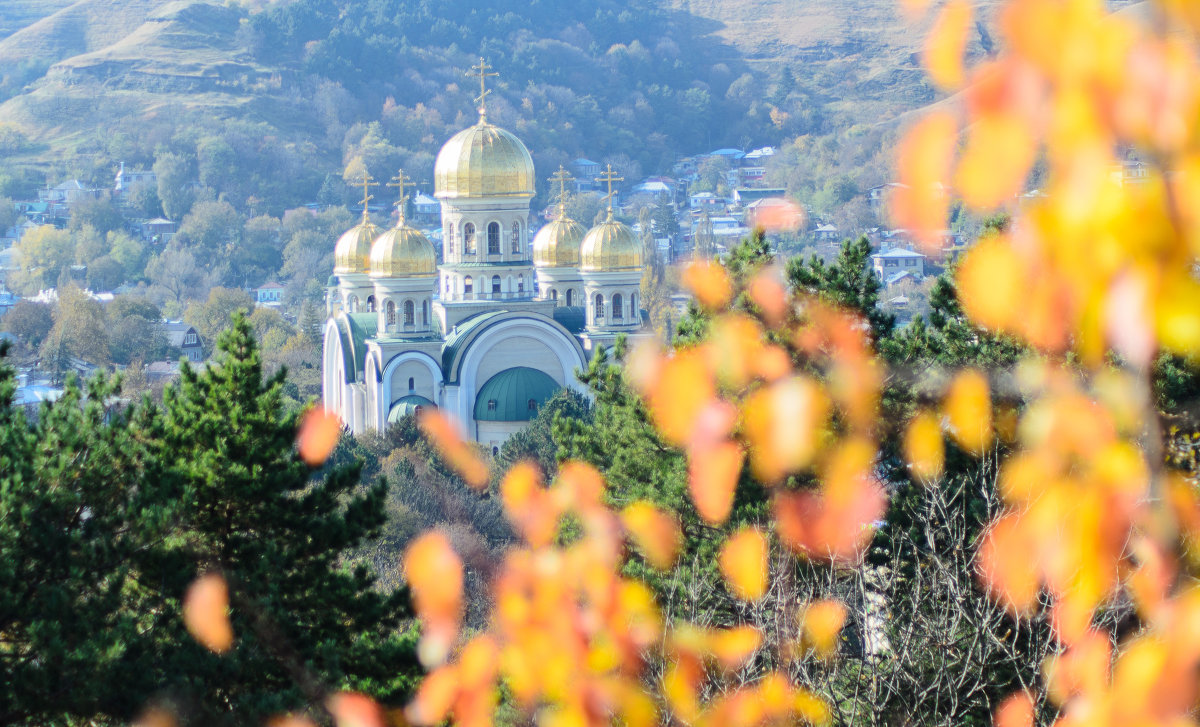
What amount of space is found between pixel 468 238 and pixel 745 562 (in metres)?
16.7

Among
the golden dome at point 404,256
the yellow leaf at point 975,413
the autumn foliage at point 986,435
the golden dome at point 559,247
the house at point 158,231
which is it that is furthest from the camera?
the house at point 158,231

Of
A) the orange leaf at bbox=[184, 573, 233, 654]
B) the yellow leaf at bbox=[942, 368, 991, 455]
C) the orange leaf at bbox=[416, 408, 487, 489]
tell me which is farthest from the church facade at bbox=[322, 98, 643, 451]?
the orange leaf at bbox=[184, 573, 233, 654]

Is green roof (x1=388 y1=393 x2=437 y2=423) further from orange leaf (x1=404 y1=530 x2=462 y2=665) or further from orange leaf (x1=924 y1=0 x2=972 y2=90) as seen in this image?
orange leaf (x1=924 y1=0 x2=972 y2=90)

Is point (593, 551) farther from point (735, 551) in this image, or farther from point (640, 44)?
point (640, 44)

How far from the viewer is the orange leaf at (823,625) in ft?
22.6

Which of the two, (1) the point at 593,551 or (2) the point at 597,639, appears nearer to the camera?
(2) the point at 597,639

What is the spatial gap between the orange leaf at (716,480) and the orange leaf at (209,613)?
4.05 meters

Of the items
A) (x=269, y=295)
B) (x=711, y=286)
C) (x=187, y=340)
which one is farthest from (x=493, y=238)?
(x=269, y=295)

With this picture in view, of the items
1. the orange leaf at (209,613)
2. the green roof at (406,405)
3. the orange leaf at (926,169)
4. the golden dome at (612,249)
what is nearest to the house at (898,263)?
the golden dome at (612,249)

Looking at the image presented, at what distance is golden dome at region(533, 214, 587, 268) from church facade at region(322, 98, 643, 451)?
24 mm

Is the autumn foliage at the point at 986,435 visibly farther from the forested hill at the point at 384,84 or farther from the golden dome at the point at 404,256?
the forested hill at the point at 384,84

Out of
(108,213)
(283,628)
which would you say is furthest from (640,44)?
(283,628)

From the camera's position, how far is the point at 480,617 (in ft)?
49.7

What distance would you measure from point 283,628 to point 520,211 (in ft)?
60.7
